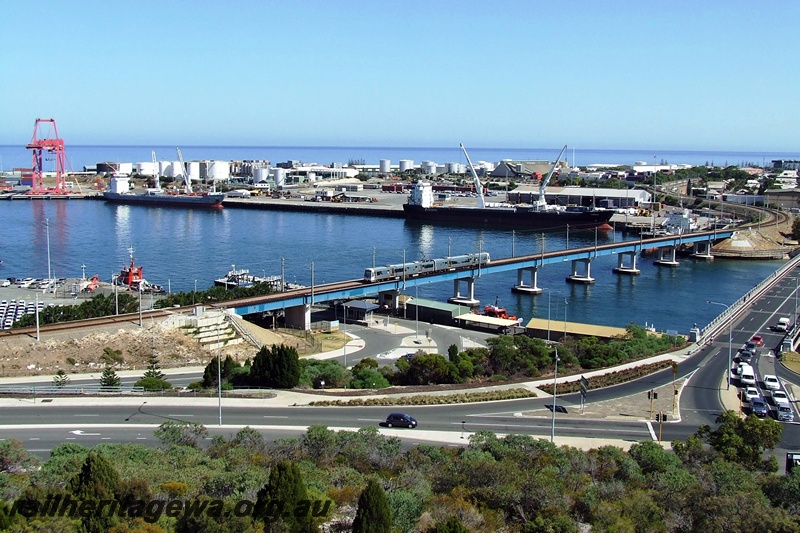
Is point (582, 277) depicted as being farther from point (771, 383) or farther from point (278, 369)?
point (278, 369)

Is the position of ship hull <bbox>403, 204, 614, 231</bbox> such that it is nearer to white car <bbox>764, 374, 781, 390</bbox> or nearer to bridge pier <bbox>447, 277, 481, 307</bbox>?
bridge pier <bbox>447, 277, 481, 307</bbox>

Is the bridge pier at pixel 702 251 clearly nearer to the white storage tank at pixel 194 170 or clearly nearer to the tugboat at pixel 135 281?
the tugboat at pixel 135 281

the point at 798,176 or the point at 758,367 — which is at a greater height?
the point at 798,176

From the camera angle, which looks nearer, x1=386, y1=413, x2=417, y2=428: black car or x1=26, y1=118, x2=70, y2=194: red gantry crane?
x1=386, y1=413, x2=417, y2=428: black car

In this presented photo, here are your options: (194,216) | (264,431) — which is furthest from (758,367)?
(194,216)

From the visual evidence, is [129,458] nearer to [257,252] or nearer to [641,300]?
[641,300]

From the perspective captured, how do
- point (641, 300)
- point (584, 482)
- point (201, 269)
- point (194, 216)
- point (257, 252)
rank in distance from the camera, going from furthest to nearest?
point (194, 216)
point (257, 252)
point (201, 269)
point (641, 300)
point (584, 482)

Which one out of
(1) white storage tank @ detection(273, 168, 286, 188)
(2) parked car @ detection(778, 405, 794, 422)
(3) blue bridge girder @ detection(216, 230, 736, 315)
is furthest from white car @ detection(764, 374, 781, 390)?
(1) white storage tank @ detection(273, 168, 286, 188)
